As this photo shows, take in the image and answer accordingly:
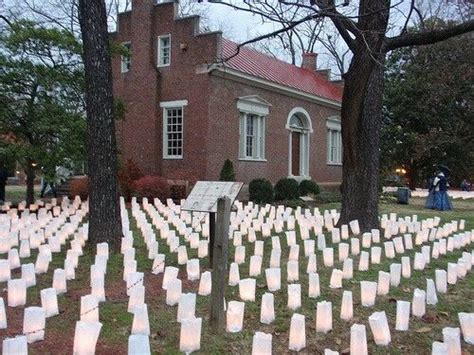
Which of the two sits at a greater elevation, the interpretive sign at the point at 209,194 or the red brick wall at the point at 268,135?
the red brick wall at the point at 268,135

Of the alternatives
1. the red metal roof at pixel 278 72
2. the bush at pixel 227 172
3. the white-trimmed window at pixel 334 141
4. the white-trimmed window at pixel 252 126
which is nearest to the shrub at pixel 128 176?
the bush at pixel 227 172

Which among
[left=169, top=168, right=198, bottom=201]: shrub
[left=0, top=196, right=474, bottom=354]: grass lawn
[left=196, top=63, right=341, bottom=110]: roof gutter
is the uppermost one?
[left=196, top=63, right=341, bottom=110]: roof gutter

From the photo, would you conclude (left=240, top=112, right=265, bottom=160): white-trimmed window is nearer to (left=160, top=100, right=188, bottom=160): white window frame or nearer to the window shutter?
the window shutter

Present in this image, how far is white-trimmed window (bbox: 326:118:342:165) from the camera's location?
1152 inches

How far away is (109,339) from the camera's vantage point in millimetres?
3957

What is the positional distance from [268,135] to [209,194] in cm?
1737

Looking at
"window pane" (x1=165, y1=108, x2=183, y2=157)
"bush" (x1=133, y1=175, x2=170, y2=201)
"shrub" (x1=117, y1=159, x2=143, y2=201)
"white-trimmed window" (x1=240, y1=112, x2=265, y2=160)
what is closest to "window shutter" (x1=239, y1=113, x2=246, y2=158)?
"white-trimmed window" (x1=240, y1=112, x2=265, y2=160)

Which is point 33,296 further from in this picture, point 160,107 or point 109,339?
point 160,107

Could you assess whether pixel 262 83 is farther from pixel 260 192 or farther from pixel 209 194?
pixel 209 194

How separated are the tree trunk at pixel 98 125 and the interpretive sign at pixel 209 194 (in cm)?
150

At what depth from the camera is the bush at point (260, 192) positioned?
796 inches

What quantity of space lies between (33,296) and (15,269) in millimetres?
1225

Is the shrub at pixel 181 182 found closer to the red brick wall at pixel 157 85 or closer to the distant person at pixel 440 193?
the red brick wall at pixel 157 85

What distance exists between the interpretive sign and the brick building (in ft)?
42.3
